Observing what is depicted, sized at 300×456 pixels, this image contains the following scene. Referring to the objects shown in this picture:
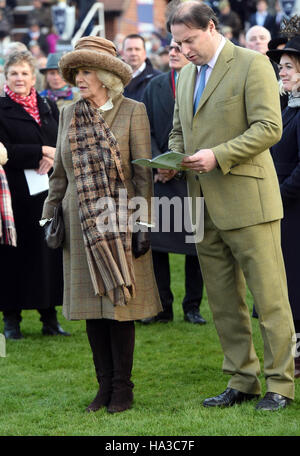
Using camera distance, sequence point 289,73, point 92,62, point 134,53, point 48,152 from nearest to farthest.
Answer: point 92,62, point 289,73, point 48,152, point 134,53

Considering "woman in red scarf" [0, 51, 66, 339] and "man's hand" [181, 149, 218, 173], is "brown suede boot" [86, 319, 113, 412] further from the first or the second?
"woman in red scarf" [0, 51, 66, 339]

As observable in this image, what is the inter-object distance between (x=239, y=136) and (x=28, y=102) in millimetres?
3049

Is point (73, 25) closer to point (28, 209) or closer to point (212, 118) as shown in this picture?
point (28, 209)

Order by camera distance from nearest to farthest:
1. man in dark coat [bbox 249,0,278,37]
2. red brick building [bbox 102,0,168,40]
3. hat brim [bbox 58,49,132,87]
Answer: hat brim [bbox 58,49,132,87] → man in dark coat [bbox 249,0,278,37] → red brick building [bbox 102,0,168,40]

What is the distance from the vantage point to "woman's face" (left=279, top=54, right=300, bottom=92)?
17.7 feet

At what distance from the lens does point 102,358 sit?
5.05 metres

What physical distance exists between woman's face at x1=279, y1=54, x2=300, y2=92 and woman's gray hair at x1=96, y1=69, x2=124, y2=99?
1.12 m

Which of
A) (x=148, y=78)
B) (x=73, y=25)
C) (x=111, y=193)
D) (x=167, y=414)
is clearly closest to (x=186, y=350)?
(x=167, y=414)

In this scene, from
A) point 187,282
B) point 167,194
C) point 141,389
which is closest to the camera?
point 141,389

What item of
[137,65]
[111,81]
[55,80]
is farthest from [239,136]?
[55,80]

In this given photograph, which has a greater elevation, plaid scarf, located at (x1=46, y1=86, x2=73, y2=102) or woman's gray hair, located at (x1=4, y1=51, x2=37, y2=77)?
woman's gray hair, located at (x1=4, y1=51, x2=37, y2=77)

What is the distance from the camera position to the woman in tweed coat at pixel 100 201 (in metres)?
4.82

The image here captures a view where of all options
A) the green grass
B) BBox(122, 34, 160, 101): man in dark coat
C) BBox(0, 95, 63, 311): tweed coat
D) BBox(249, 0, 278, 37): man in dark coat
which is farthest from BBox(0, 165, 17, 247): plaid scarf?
BBox(249, 0, 278, 37): man in dark coat

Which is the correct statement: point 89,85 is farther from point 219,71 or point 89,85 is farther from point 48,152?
point 48,152
